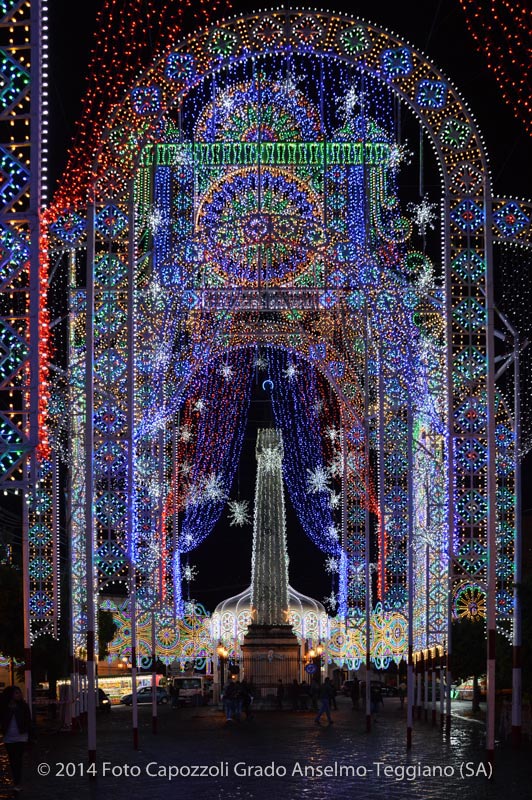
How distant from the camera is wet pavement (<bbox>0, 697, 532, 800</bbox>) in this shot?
1772 cm

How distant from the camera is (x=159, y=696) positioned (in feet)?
214

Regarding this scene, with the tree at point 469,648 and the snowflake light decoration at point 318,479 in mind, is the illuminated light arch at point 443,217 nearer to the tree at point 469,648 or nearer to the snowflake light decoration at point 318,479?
the tree at point 469,648

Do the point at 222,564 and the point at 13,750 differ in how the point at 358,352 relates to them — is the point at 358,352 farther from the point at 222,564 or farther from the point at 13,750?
the point at 222,564

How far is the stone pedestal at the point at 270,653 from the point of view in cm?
5262

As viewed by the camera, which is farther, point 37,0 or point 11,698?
point 11,698

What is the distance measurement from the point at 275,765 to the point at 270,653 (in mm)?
30999

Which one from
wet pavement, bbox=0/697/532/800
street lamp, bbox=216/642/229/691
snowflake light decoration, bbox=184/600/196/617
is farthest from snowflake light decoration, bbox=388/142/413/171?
street lamp, bbox=216/642/229/691

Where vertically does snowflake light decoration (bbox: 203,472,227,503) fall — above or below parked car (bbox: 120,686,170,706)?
above

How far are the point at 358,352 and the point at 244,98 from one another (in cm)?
669

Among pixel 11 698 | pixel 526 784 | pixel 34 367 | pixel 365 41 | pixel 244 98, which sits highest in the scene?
pixel 244 98

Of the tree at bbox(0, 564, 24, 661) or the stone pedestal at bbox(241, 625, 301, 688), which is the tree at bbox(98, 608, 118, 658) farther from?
the tree at bbox(0, 564, 24, 661)

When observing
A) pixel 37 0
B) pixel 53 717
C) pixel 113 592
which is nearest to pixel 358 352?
pixel 53 717

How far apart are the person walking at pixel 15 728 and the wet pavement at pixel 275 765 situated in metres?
0.35

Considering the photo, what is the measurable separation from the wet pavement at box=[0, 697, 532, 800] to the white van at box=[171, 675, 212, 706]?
69.4 ft
